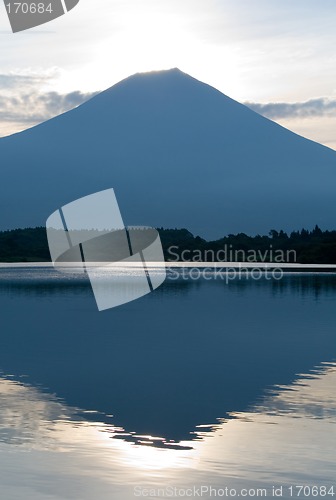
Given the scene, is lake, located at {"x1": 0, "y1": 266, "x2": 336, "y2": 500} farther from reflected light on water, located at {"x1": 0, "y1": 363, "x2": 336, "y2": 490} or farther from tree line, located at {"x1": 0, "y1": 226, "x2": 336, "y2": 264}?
tree line, located at {"x1": 0, "y1": 226, "x2": 336, "y2": 264}

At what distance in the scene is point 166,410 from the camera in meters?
15.3

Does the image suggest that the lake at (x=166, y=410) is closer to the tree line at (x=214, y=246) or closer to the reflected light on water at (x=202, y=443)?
the reflected light on water at (x=202, y=443)

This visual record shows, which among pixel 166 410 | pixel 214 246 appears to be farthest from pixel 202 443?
pixel 214 246

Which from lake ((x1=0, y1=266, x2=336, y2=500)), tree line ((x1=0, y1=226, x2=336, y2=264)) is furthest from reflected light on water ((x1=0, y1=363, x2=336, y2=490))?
tree line ((x1=0, y1=226, x2=336, y2=264))

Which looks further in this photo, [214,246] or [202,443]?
[214,246]

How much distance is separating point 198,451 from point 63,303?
102 feet

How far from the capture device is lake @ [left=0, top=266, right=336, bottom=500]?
1102 cm

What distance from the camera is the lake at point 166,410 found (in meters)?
11.0

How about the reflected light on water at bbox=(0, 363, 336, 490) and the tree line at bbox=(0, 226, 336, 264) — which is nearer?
the reflected light on water at bbox=(0, 363, 336, 490)

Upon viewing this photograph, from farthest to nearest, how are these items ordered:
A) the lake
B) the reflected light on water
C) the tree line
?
the tree line < the reflected light on water < the lake

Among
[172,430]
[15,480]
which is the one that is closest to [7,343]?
[172,430]

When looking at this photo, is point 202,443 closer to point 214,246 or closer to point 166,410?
point 166,410

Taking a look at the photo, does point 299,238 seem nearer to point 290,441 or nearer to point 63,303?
point 63,303

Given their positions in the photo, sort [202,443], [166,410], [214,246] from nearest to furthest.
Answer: [202,443] < [166,410] < [214,246]
